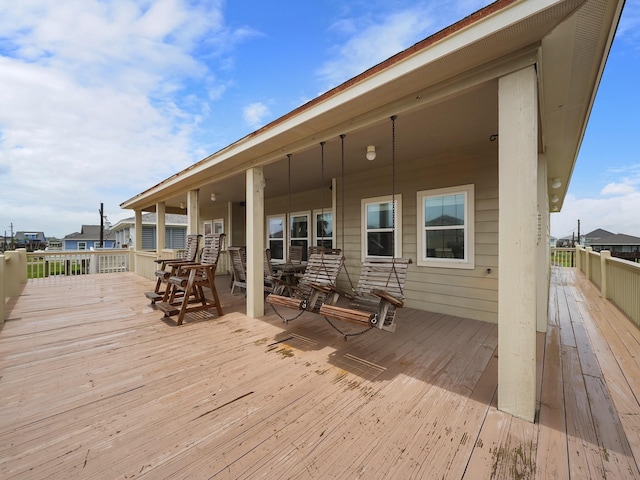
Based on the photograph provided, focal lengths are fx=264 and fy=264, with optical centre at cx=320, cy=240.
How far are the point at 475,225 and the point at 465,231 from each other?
0.17 meters

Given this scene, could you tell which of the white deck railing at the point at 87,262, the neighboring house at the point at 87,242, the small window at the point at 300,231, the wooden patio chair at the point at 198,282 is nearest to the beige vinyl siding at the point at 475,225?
the small window at the point at 300,231

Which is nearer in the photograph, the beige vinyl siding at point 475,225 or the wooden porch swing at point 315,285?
the wooden porch swing at point 315,285

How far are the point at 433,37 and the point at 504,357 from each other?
231 centimetres

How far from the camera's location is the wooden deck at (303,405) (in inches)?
56.7

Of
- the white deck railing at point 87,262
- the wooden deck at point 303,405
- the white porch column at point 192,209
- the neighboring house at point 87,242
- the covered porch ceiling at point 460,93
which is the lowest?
the wooden deck at point 303,405

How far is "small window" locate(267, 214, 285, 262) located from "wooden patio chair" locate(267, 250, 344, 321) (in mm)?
4296

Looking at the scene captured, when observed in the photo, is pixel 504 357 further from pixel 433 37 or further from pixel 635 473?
pixel 433 37

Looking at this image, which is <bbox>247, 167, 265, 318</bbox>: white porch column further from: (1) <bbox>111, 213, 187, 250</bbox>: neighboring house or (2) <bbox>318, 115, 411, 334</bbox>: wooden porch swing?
(1) <bbox>111, 213, 187, 250</bbox>: neighboring house

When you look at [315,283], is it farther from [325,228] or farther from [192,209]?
[192,209]

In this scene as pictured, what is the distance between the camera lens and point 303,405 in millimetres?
1951

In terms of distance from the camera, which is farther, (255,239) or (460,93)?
(255,239)

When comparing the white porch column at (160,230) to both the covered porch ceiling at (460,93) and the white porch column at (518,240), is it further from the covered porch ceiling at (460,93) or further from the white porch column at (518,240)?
the white porch column at (518,240)

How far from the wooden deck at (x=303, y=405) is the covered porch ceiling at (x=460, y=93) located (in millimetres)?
2428

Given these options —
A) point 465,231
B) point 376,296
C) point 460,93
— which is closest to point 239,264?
point 376,296
